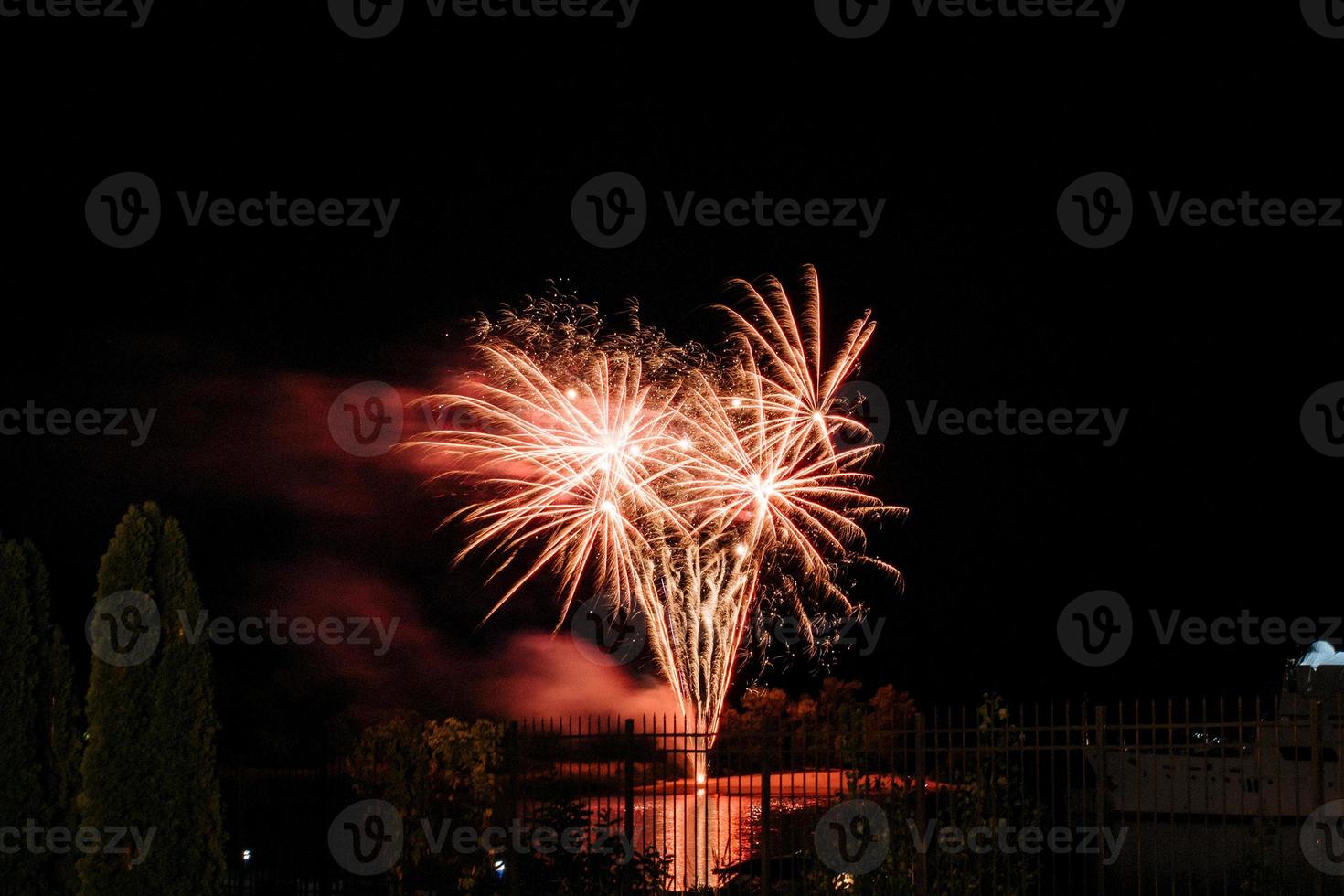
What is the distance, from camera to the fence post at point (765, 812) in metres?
12.7

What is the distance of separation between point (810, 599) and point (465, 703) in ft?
59.5

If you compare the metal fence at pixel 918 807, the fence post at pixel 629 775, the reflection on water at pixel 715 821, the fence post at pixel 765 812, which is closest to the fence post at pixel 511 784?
the metal fence at pixel 918 807

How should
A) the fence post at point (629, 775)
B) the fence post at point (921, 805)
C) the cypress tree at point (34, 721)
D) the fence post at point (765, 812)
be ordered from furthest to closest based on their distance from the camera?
the cypress tree at point (34, 721) < the fence post at point (629, 775) < the fence post at point (765, 812) < the fence post at point (921, 805)

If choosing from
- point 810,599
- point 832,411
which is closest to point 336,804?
point 832,411

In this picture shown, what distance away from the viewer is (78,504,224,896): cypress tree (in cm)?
1253

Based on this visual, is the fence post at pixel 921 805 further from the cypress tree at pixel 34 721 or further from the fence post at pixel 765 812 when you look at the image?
the cypress tree at pixel 34 721

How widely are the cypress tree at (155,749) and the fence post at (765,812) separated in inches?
198

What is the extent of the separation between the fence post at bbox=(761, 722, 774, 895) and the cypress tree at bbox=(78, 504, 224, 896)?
5021 mm

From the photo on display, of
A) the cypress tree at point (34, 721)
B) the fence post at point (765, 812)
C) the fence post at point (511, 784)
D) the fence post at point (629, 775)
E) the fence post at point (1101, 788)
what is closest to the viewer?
the fence post at point (1101, 788)

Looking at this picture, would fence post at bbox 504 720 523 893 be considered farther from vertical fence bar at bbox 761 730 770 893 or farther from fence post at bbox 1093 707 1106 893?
fence post at bbox 1093 707 1106 893

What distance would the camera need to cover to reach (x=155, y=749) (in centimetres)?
1262

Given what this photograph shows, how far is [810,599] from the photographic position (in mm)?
28297

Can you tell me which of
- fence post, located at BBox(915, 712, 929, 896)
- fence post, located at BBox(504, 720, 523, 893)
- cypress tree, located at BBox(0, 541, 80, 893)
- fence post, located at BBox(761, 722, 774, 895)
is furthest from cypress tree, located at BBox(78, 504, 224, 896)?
fence post, located at BBox(915, 712, 929, 896)

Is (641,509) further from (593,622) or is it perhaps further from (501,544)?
(593,622)
